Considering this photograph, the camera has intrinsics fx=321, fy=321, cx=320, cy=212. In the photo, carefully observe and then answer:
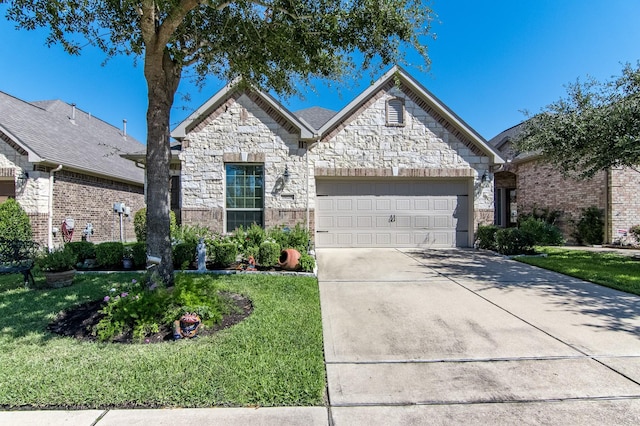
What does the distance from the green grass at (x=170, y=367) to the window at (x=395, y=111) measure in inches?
323

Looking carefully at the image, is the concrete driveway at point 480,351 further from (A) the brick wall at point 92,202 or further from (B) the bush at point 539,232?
(A) the brick wall at point 92,202

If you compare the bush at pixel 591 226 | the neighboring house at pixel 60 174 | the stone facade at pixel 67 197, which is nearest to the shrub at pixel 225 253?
the neighboring house at pixel 60 174

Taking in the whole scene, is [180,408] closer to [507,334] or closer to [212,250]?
[507,334]

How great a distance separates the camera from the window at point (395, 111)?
10875 millimetres

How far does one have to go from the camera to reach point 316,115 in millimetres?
13352

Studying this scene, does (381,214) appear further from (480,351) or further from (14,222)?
(14,222)

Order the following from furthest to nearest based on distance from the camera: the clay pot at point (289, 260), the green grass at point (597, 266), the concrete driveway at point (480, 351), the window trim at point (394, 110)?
1. the window trim at point (394, 110)
2. the clay pot at point (289, 260)
3. the green grass at point (597, 266)
4. the concrete driveway at point (480, 351)

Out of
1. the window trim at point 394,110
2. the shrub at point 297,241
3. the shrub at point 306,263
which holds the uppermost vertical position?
the window trim at point 394,110

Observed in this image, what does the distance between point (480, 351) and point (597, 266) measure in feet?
23.4

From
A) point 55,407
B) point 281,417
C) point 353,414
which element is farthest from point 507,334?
point 55,407

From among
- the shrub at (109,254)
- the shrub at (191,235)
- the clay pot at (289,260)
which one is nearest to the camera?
the clay pot at (289,260)

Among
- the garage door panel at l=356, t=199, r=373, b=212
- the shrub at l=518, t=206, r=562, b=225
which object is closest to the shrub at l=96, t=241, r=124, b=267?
the garage door panel at l=356, t=199, r=373, b=212

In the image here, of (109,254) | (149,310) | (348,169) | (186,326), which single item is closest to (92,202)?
(109,254)

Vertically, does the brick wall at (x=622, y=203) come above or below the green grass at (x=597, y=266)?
above
